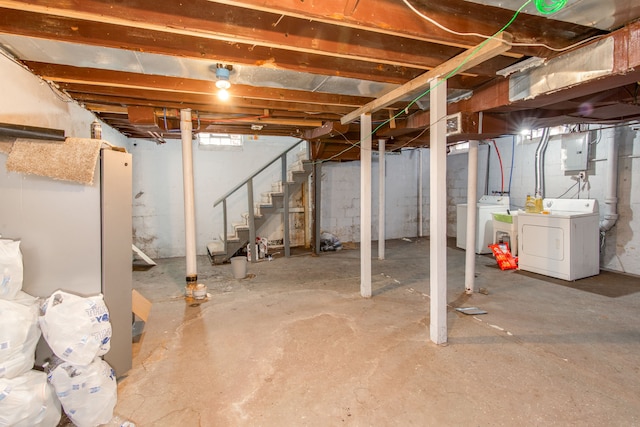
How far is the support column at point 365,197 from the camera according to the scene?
3373mm

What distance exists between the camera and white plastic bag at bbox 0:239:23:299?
1.51 m

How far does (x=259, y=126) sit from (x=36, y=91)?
2.38 m

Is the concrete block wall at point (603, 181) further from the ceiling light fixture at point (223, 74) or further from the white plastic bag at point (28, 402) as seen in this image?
the white plastic bag at point (28, 402)

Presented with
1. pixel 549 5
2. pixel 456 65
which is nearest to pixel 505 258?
pixel 456 65

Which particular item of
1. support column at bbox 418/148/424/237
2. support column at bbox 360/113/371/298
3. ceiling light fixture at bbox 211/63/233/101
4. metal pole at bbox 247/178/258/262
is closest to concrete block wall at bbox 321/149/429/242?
support column at bbox 418/148/424/237

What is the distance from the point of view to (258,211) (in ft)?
18.3

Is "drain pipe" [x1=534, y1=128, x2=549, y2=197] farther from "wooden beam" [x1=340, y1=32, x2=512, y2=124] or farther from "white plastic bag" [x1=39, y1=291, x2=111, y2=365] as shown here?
"white plastic bag" [x1=39, y1=291, x2=111, y2=365]

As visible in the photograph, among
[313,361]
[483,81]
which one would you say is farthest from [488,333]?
[483,81]

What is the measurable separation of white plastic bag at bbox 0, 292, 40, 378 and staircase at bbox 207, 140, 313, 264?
337 cm

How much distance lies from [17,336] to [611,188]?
20.0 feet

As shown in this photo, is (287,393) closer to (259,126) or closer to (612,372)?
(612,372)

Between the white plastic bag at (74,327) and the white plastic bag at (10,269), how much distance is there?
0.16 metres

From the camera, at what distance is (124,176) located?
2.03 meters

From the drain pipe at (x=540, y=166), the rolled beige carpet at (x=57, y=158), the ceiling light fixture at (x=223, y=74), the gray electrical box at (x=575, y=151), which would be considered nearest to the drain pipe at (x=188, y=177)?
the ceiling light fixture at (x=223, y=74)
